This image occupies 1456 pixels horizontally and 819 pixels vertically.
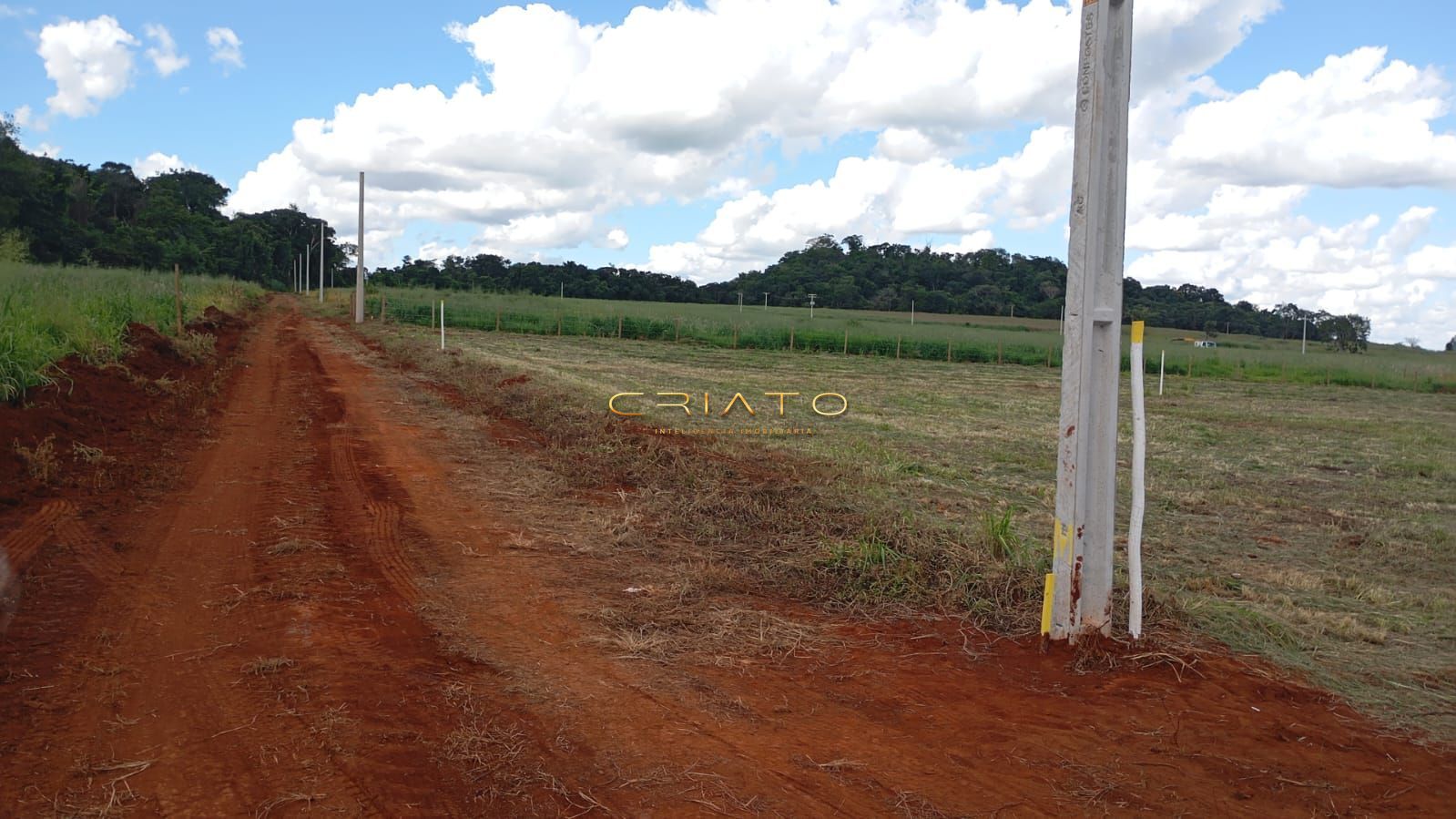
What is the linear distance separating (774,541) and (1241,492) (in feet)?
22.3

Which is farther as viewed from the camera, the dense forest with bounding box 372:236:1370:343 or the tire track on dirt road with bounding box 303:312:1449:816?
the dense forest with bounding box 372:236:1370:343

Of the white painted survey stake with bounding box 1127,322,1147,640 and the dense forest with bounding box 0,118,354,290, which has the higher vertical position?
the dense forest with bounding box 0,118,354,290

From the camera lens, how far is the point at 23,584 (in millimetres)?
5457

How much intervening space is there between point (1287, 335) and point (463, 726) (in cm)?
10399

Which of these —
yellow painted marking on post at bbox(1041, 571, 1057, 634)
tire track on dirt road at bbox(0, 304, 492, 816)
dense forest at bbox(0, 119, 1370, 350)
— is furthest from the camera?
dense forest at bbox(0, 119, 1370, 350)

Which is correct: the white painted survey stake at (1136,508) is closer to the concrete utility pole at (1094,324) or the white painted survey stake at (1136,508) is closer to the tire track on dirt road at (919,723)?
the concrete utility pole at (1094,324)

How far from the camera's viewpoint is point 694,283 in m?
113

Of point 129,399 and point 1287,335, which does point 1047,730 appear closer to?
point 129,399

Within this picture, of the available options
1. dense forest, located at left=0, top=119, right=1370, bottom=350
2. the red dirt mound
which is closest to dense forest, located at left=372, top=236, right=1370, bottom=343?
dense forest, located at left=0, top=119, right=1370, bottom=350

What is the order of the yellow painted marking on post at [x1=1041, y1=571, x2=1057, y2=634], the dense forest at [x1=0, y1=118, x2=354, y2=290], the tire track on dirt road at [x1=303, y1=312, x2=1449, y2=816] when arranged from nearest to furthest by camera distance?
the tire track on dirt road at [x1=303, y1=312, x2=1449, y2=816] → the yellow painted marking on post at [x1=1041, y1=571, x2=1057, y2=634] → the dense forest at [x1=0, y1=118, x2=354, y2=290]

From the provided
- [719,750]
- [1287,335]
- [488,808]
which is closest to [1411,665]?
[719,750]

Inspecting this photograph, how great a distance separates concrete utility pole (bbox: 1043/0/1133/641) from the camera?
16.5 ft

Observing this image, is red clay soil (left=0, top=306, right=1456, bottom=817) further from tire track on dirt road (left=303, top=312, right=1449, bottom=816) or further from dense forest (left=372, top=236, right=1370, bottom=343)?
dense forest (left=372, top=236, right=1370, bottom=343)

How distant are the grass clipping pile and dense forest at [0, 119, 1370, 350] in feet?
216
